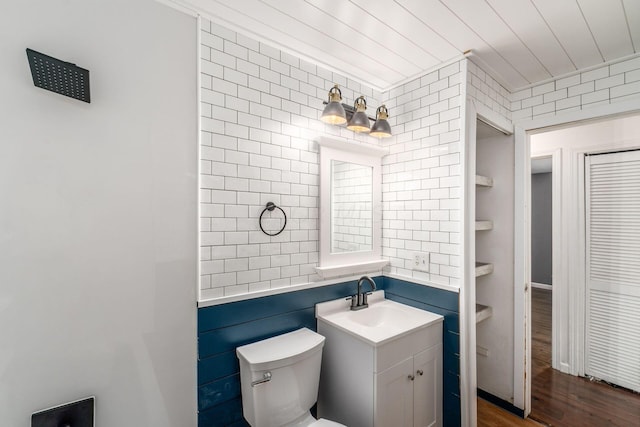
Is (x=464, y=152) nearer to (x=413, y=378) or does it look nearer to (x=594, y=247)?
(x=413, y=378)

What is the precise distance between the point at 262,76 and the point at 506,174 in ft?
6.24

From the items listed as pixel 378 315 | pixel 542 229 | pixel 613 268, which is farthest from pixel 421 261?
pixel 542 229

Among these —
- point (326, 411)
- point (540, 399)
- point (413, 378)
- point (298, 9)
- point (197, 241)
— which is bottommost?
point (540, 399)

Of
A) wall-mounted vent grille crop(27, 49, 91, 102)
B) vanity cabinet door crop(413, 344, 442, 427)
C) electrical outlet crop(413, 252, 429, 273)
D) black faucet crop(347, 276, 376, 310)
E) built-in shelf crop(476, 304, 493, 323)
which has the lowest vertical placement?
vanity cabinet door crop(413, 344, 442, 427)

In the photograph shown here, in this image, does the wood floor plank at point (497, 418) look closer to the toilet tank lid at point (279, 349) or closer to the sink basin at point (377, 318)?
the sink basin at point (377, 318)

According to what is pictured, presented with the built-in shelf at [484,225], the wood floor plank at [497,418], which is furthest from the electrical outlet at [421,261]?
the wood floor plank at [497,418]

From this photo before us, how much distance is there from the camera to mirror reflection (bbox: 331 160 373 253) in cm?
191

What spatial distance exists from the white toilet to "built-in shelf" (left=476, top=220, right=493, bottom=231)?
4.65 feet

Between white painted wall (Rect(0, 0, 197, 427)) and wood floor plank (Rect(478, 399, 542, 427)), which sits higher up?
white painted wall (Rect(0, 0, 197, 427))

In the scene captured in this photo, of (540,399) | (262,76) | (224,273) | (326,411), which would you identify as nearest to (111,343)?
(224,273)

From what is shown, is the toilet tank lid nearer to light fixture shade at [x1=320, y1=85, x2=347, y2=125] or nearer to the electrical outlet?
the electrical outlet

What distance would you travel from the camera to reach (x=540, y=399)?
2209 millimetres

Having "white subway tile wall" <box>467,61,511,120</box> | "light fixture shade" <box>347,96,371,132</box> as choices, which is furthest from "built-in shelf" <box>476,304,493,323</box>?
"light fixture shade" <box>347,96,371,132</box>

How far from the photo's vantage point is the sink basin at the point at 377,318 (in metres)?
1.53
